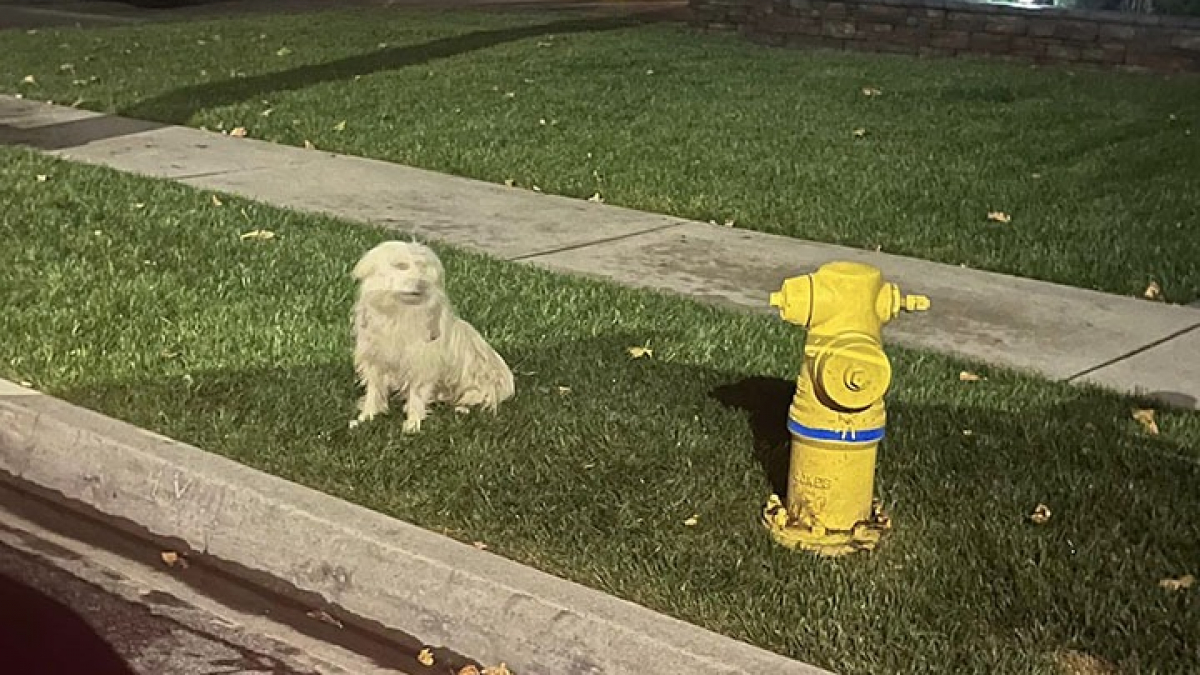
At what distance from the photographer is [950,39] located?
1462cm

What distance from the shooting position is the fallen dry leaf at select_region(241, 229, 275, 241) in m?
7.48

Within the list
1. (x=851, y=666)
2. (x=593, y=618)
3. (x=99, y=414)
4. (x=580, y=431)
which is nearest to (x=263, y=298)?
(x=99, y=414)

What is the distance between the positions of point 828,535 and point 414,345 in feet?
4.79

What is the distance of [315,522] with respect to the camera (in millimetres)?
4426

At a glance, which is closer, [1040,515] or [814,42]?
[1040,515]

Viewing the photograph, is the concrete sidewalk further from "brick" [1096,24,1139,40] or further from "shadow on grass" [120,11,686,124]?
"brick" [1096,24,1139,40]

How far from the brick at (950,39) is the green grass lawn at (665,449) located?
8538 millimetres

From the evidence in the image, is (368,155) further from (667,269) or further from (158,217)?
(667,269)

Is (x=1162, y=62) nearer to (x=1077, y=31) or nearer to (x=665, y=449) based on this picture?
(x=1077, y=31)

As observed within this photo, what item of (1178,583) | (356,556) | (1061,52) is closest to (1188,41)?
(1061,52)

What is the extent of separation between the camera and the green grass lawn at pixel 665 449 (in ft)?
13.0

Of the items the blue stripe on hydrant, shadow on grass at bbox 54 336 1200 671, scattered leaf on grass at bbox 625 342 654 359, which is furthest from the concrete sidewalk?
the blue stripe on hydrant

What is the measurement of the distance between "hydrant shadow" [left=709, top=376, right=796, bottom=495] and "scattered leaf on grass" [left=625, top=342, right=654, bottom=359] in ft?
1.35

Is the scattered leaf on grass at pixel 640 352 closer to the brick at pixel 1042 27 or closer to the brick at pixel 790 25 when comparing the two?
the brick at pixel 1042 27
